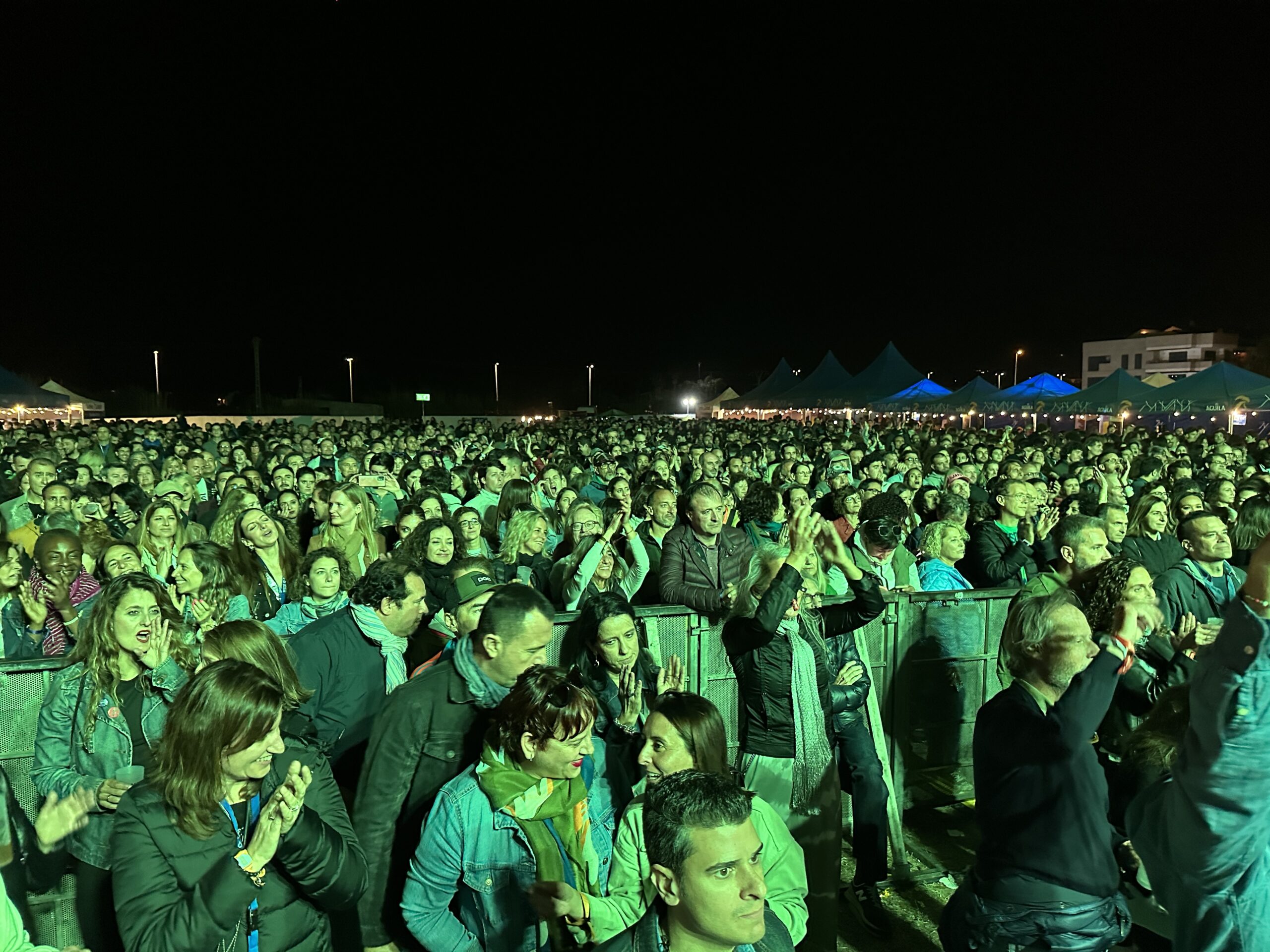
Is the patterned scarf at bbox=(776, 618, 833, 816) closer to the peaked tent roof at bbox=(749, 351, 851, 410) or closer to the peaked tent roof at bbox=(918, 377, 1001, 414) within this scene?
the peaked tent roof at bbox=(918, 377, 1001, 414)

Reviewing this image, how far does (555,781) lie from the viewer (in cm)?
237

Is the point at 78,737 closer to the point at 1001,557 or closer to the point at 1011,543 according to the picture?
the point at 1001,557

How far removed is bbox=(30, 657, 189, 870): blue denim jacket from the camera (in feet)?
8.55

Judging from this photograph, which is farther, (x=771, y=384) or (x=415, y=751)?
(x=771, y=384)

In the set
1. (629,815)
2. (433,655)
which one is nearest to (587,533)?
(433,655)

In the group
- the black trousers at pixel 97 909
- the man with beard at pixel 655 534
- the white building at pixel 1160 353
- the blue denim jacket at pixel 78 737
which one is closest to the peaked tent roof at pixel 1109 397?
the man with beard at pixel 655 534

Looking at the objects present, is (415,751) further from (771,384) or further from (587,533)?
(771,384)

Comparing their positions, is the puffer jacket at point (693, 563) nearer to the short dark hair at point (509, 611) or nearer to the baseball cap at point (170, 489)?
the short dark hair at point (509, 611)

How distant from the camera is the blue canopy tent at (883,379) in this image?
30.4 m

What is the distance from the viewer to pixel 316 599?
13.6ft

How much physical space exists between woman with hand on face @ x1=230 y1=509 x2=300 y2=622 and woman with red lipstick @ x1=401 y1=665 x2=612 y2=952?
8.23 feet

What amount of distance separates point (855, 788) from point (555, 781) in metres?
1.81

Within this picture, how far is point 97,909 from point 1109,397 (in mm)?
26892

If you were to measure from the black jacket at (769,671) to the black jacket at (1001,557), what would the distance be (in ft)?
8.38
